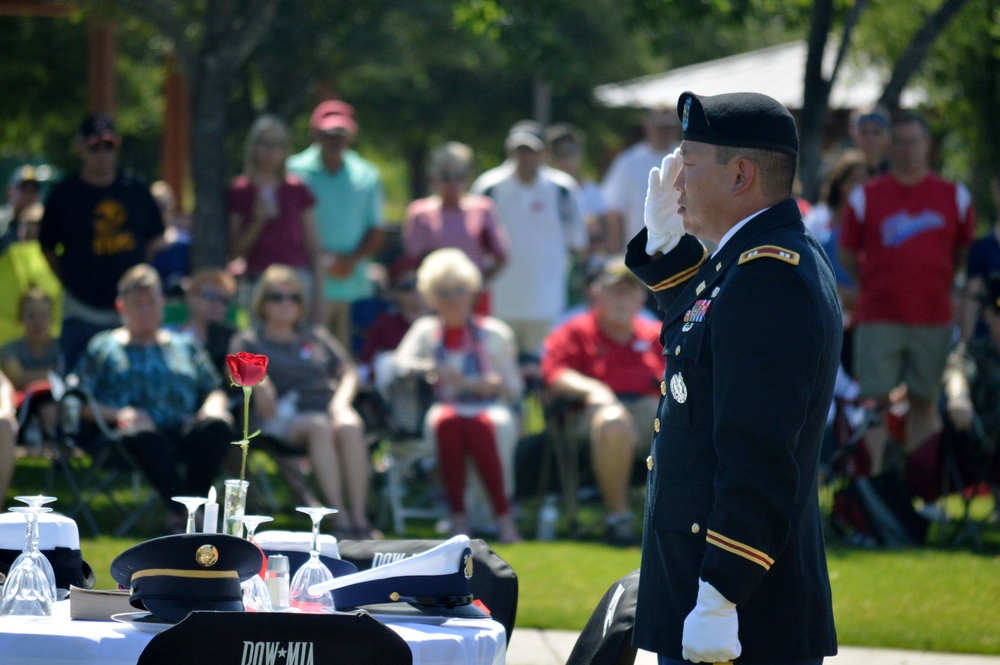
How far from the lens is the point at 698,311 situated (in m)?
2.89

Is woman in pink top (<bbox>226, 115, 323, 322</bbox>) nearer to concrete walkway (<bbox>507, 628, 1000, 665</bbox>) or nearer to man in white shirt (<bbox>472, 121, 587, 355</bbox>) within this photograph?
man in white shirt (<bbox>472, 121, 587, 355</bbox>)

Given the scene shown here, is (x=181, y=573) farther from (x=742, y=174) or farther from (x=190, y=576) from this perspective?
(x=742, y=174)

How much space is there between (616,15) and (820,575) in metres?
22.7

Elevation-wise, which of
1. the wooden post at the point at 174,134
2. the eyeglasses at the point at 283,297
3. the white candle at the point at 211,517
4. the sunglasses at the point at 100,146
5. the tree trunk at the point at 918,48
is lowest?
the white candle at the point at 211,517

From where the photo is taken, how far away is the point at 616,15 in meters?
24.8

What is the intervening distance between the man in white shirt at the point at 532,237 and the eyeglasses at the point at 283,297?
2.02 m

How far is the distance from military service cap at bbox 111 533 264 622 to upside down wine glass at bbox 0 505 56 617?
21cm

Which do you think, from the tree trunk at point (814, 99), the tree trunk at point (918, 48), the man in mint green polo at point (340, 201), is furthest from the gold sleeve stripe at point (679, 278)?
the tree trunk at point (918, 48)

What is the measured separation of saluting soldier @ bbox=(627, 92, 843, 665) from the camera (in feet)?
8.77

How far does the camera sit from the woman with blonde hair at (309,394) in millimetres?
7645

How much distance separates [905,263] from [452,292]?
8.28ft

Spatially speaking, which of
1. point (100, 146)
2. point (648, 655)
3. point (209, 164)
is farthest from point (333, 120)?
point (648, 655)

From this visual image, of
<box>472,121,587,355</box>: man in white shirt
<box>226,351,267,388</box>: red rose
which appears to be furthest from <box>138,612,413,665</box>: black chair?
<box>472,121,587,355</box>: man in white shirt

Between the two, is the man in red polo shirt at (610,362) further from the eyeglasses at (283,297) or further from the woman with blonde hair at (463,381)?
the eyeglasses at (283,297)
